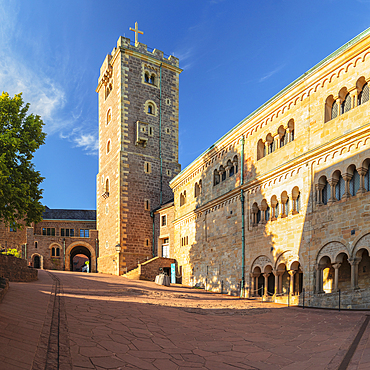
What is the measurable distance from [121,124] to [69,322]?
33047 mm

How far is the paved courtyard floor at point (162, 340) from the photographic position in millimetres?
5887

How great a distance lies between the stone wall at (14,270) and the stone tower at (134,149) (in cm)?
1762

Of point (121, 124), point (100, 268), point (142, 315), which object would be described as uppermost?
point (121, 124)

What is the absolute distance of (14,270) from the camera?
61.3 feet

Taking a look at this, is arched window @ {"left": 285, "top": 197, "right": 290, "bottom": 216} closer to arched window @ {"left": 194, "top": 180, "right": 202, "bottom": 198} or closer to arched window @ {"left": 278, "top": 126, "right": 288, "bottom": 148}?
arched window @ {"left": 278, "top": 126, "right": 288, "bottom": 148}

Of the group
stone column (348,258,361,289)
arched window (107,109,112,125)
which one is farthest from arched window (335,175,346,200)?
arched window (107,109,112,125)

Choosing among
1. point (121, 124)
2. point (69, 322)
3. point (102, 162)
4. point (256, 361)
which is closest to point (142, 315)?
point (69, 322)

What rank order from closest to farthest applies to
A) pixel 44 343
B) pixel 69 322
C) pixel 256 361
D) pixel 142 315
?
pixel 44 343 < pixel 256 361 < pixel 69 322 < pixel 142 315

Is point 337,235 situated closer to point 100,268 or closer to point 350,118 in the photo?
point 350,118

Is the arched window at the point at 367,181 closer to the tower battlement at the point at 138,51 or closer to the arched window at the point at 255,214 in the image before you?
the arched window at the point at 255,214

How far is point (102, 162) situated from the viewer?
45.7 meters

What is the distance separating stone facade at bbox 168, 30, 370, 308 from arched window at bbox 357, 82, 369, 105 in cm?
5

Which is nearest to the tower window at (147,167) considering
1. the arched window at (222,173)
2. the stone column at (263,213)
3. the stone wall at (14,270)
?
the arched window at (222,173)

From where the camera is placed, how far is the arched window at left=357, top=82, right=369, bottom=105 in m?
15.1
